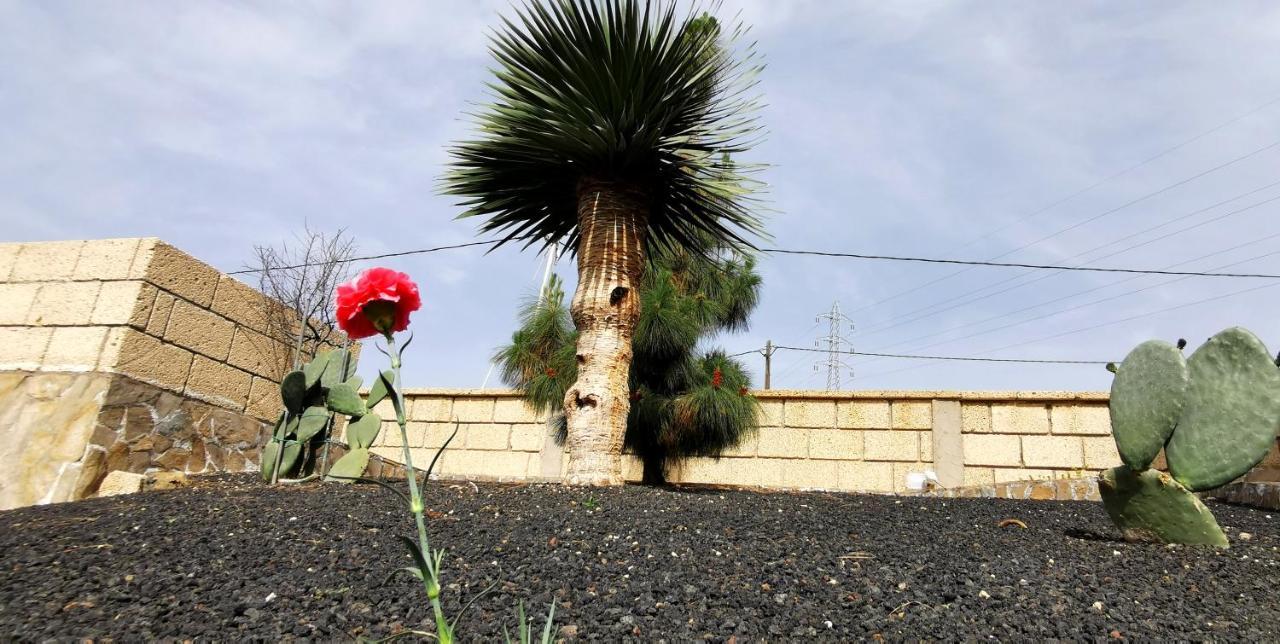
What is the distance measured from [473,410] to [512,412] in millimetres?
494

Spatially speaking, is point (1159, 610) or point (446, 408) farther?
point (446, 408)

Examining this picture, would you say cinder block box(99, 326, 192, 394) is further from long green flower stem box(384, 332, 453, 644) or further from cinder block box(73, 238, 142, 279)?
long green flower stem box(384, 332, 453, 644)

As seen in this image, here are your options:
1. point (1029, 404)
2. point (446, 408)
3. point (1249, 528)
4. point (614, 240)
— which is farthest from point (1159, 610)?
point (446, 408)

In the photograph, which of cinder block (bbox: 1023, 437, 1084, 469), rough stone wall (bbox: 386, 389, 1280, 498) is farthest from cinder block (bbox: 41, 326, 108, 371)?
cinder block (bbox: 1023, 437, 1084, 469)

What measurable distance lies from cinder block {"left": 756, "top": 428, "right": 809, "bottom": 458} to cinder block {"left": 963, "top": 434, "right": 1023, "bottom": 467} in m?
1.46

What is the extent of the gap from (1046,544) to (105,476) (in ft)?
16.0

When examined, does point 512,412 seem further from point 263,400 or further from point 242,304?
point 242,304

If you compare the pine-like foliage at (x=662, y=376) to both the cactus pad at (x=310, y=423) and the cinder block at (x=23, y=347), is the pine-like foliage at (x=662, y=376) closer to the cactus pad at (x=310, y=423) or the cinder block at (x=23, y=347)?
the cactus pad at (x=310, y=423)

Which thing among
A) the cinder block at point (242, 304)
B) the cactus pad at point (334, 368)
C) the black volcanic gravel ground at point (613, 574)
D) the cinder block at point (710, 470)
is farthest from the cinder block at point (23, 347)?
the cinder block at point (710, 470)

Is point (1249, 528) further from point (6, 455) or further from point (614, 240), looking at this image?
point (6, 455)

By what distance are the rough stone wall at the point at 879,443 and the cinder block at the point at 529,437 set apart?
0.04 ft

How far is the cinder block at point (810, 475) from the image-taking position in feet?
21.7

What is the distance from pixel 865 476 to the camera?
652cm

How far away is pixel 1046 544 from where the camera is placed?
277cm
